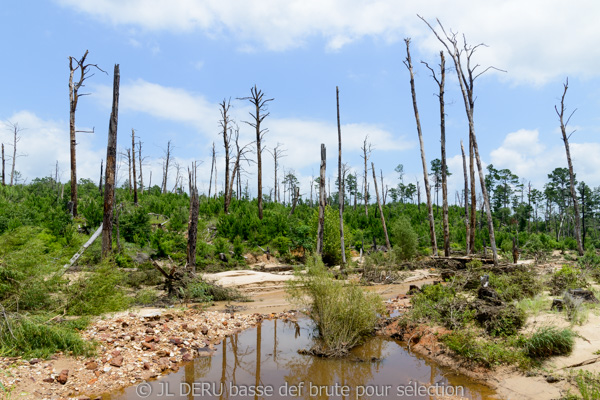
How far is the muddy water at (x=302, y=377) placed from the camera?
5820mm

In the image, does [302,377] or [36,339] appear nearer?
[36,339]

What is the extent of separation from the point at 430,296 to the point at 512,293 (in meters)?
2.02

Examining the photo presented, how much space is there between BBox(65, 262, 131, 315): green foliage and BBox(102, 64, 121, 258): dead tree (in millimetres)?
2613

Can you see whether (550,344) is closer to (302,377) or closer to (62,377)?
(302,377)

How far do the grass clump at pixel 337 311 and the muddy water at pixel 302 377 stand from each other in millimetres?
287

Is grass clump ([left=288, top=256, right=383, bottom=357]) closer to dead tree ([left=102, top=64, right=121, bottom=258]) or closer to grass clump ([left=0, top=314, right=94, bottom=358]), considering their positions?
grass clump ([left=0, top=314, right=94, bottom=358])

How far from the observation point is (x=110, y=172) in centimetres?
1115

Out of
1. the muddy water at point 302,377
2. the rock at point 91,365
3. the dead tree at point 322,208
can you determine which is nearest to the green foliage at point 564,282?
the muddy water at point 302,377

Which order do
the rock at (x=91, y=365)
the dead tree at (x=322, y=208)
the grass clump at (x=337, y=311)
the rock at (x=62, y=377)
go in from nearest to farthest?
1. the rock at (x=62, y=377)
2. the rock at (x=91, y=365)
3. the grass clump at (x=337, y=311)
4. the dead tree at (x=322, y=208)

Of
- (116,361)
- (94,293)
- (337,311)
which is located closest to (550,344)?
(337,311)

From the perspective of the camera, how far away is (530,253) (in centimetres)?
2491

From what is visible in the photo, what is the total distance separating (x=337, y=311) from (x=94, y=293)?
16.4 feet

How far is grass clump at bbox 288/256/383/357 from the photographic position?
7.53 m

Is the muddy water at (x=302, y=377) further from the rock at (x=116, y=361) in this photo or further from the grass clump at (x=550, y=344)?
the grass clump at (x=550, y=344)
